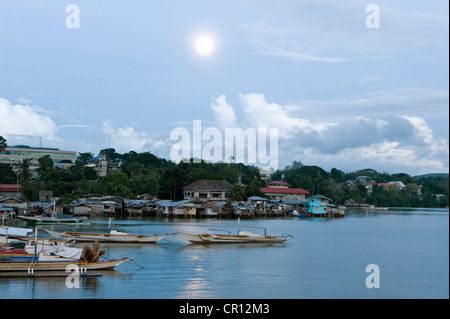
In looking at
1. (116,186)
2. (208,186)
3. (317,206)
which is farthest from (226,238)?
(317,206)

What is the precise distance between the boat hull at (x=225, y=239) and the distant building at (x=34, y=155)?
6858cm

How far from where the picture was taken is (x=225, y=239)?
2784 cm

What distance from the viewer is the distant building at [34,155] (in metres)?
92.1

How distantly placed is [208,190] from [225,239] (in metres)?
35.1

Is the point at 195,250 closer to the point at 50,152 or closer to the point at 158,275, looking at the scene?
the point at 158,275

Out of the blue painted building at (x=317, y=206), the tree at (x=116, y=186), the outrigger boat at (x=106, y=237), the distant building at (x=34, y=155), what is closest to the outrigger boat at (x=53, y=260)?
the outrigger boat at (x=106, y=237)

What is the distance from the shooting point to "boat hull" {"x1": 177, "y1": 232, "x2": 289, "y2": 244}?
27391 mm

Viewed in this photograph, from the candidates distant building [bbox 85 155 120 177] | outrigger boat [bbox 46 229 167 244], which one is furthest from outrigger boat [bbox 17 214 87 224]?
distant building [bbox 85 155 120 177]

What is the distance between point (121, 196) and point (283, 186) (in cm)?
3503

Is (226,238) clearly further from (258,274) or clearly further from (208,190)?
(208,190)

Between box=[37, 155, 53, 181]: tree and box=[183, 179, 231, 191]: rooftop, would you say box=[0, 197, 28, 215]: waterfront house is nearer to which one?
box=[37, 155, 53, 181]: tree
